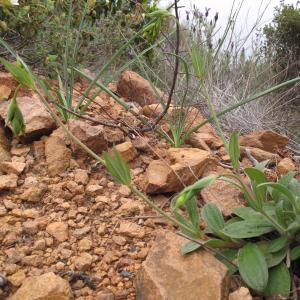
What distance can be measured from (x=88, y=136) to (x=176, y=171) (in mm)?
476

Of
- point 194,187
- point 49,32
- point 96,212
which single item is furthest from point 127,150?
point 49,32

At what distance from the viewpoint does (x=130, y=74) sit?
317 centimetres

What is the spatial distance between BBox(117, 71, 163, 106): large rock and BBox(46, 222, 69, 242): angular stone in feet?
4.86

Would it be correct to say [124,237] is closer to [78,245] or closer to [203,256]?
[78,245]

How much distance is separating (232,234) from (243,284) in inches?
6.5

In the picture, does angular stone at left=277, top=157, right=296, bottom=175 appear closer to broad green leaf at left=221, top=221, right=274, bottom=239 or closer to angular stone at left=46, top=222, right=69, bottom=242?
broad green leaf at left=221, top=221, right=274, bottom=239

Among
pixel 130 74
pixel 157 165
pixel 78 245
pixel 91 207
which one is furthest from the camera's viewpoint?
pixel 130 74

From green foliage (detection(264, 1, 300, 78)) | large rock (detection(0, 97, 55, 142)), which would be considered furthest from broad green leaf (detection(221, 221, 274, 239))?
green foliage (detection(264, 1, 300, 78))

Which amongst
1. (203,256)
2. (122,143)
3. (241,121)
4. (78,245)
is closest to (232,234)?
(203,256)

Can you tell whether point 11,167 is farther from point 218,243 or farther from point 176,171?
point 218,243

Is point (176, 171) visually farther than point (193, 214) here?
Yes

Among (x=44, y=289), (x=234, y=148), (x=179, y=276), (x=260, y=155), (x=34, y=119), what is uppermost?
(x=234, y=148)

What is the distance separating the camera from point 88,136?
85.7 inches

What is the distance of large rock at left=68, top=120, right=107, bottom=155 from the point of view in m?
2.18
